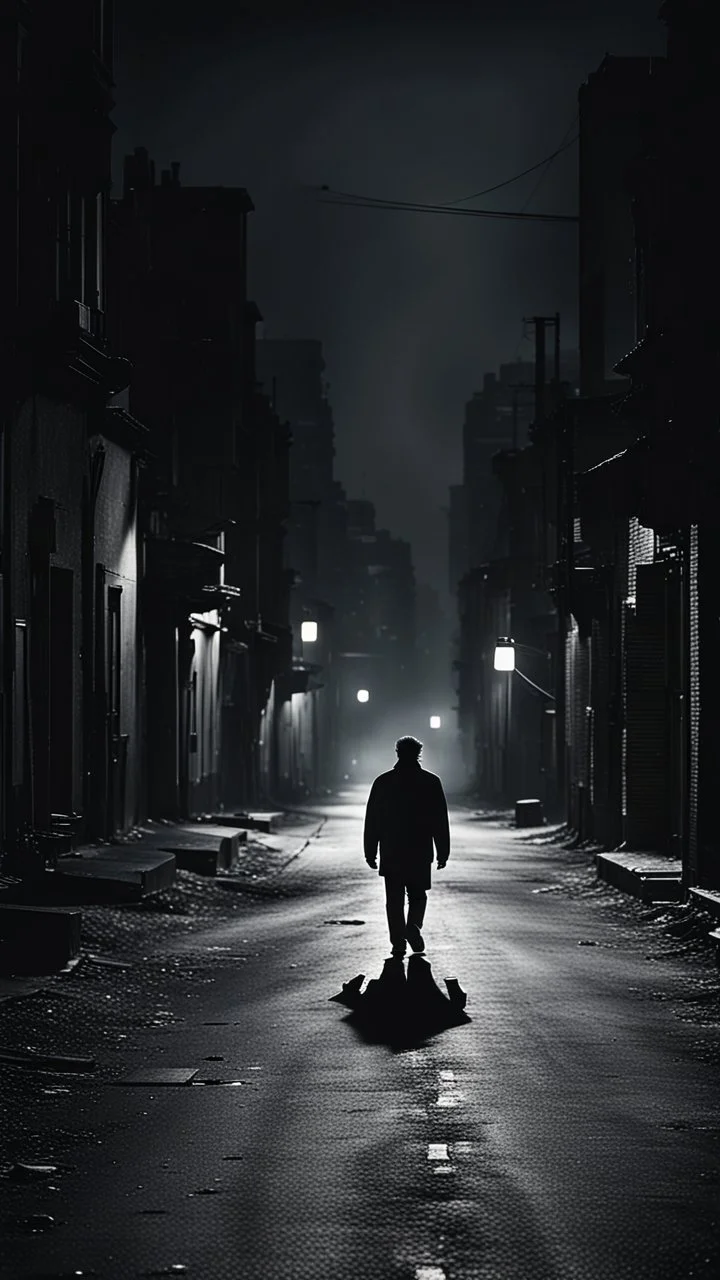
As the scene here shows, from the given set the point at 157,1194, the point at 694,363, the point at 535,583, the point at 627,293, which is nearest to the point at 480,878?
the point at 694,363

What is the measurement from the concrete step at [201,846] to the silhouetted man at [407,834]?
10.2 m

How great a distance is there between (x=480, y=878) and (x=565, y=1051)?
16.7 metres

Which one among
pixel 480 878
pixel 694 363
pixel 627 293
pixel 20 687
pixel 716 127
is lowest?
pixel 480 878

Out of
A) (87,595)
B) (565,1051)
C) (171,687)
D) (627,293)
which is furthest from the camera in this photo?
(627,293)

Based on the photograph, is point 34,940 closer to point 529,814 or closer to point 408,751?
point 408,751

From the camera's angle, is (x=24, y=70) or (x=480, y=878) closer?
(x=24, y=70)

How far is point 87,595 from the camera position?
2584cm

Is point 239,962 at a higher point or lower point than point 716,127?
lower

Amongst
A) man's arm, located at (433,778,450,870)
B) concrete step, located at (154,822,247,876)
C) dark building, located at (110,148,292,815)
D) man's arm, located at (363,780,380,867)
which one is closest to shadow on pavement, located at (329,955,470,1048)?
man's arm, located at (433,778,450,870)

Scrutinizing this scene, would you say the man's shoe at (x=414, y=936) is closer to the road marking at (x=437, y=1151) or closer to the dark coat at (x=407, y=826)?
the dark coat at (x=407, y=826)

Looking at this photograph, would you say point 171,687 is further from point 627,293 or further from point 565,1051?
point 565,1051

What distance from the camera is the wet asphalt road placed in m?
7.39

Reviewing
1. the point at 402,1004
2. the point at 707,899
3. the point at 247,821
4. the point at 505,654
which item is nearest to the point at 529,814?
the point at 505,654

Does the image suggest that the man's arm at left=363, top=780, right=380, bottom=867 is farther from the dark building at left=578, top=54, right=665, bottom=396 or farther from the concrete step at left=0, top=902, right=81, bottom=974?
the dark building at left=578, top=54, right=665, bottom=396
